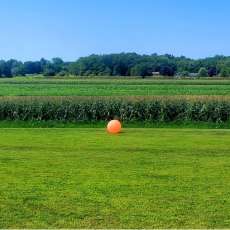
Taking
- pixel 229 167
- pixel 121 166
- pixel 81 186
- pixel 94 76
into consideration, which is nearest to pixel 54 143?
pixel 121 166

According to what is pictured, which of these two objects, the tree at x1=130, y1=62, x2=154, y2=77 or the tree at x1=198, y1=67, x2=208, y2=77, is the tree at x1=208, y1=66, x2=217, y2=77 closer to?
the tree at x1=198, y1=67, x2=208, y2=77

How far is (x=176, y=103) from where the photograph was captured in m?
33.6

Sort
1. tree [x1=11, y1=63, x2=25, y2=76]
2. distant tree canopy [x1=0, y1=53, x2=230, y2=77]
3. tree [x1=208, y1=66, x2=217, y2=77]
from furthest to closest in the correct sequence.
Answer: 1. tree [x1=11, y1=63, x2=25, y2=76]
2. distant tree canopy [x1=0, y1=53, x2=230, y2=77]
3. tree [x1=208, y1=66, x2=217, y2=77]

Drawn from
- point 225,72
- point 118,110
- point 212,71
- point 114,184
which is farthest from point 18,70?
point 114,184

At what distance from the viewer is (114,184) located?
11211 mm

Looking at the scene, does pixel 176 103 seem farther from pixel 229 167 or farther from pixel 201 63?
pixel 201 63

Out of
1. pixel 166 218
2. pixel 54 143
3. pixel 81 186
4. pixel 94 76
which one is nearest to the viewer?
pixel 166 218

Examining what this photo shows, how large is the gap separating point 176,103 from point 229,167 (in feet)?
65.3

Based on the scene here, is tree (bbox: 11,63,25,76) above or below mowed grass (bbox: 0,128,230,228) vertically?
below

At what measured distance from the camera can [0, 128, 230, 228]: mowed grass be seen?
27.1 ft

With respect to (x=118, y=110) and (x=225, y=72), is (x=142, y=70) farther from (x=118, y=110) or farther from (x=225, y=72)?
(x=118, y=110)

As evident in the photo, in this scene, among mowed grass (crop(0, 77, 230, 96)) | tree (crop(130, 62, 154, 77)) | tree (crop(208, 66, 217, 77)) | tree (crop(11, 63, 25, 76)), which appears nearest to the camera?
mowed grass (crop(0, 77, 230, 96))

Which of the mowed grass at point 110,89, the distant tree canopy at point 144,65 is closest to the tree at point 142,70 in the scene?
the distant tree canopy at point 144,65


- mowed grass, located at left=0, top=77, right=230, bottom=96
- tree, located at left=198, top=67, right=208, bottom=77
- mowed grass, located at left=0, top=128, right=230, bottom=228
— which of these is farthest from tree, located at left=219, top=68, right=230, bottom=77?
mowed grass, located at left=0, top=128, right=230, bottom=228
